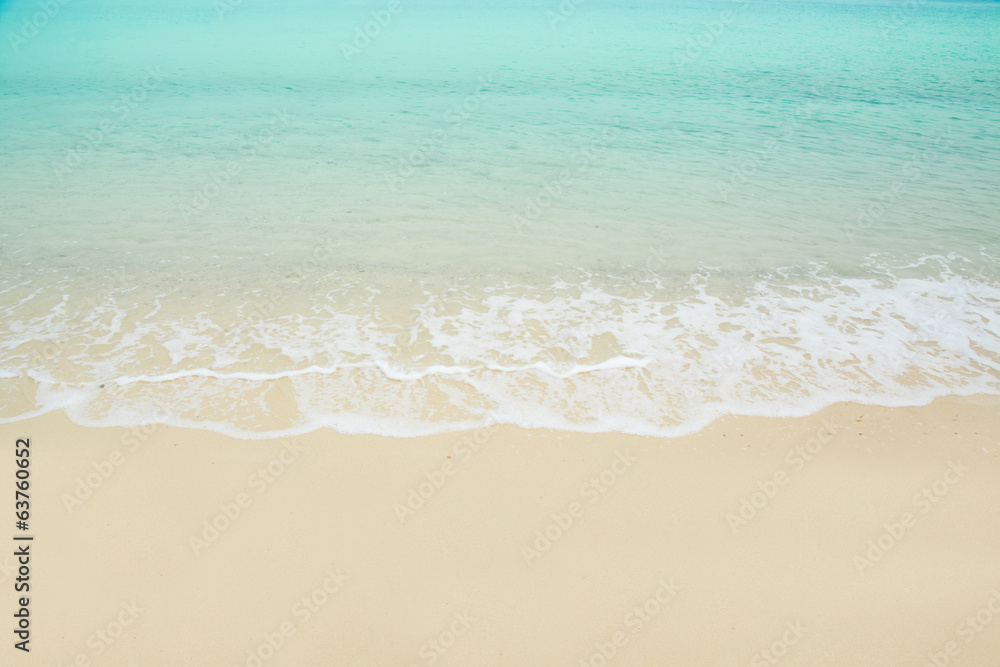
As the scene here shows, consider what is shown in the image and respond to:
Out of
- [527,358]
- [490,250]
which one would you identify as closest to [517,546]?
[527,358]

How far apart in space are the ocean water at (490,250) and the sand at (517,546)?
1.16 ft

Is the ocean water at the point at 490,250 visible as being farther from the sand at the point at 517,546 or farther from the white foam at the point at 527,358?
the sand at the point at 517,546

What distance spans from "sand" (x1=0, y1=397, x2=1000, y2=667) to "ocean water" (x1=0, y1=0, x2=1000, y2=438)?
0.35 meters

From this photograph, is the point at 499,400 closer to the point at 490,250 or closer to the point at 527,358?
the point at 527,358

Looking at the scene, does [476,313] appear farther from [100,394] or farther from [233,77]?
[233,77]

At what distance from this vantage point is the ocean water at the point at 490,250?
4.59 m

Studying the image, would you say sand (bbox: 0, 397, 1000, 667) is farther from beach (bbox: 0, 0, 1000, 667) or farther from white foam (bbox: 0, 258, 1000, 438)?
white foam (bbox: 0, 258, 1000, 438)

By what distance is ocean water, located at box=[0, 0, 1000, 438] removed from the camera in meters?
4.59

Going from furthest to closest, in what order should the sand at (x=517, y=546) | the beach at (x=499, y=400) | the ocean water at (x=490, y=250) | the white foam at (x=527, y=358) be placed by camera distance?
the ocean water at (x=490, y=250) → the white foam at (x=527, y=358) → the beach at (x=499, y=400) → the sand at (x=517, y=546)

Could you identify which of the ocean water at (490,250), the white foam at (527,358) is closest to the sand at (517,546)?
the white foam at (527,358)

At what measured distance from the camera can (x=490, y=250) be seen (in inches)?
275

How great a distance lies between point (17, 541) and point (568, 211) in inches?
Result: 263

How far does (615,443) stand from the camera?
4016mm

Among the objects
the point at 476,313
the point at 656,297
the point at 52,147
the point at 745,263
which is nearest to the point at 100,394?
the point at 476,313
